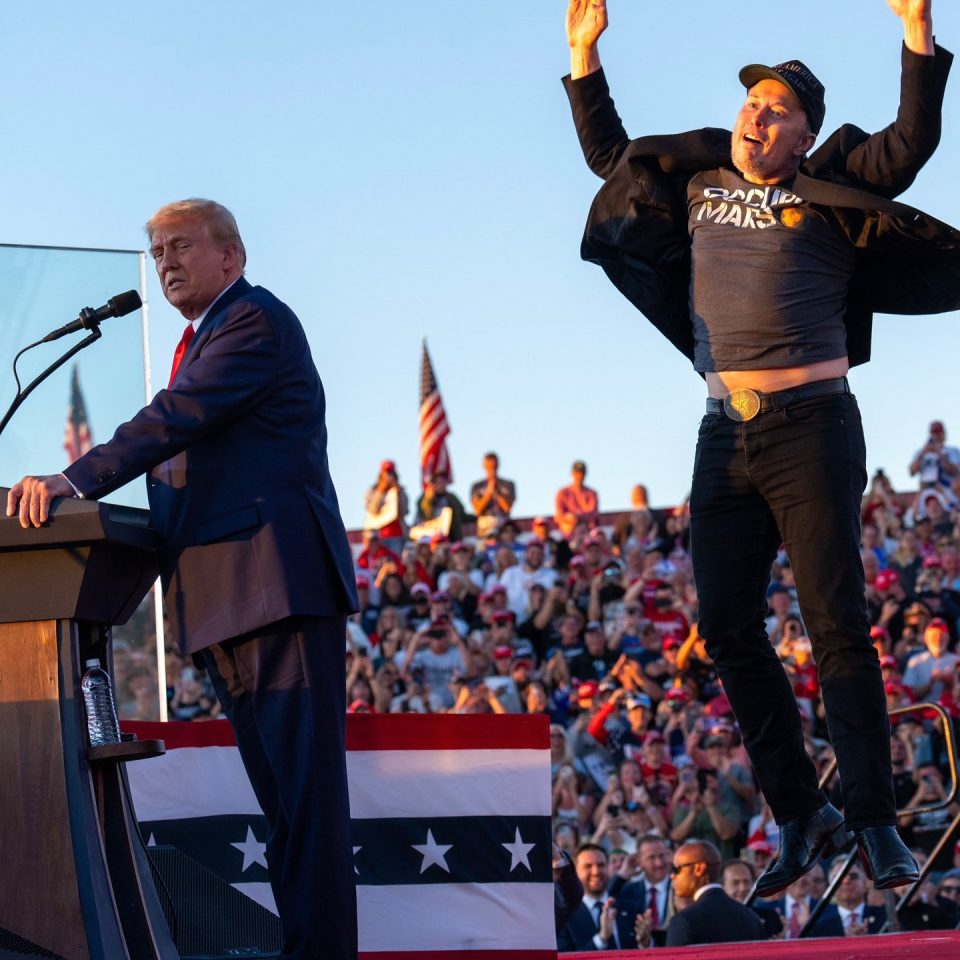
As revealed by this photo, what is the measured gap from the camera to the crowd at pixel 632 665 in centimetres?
880

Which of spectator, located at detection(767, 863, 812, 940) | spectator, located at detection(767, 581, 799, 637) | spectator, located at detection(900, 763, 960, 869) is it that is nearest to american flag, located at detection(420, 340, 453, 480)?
spectator, located at detection(767, 581, 799, 637)

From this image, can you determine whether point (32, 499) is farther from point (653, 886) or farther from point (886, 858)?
point (653, 886)

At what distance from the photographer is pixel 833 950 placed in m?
4.64

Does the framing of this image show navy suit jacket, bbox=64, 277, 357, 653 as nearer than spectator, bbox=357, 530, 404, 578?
Yes

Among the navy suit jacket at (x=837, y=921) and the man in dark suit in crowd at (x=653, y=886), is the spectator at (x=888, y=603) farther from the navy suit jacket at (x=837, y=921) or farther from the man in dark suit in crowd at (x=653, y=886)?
the man in dark suit in crowd at (x=653, y=886)

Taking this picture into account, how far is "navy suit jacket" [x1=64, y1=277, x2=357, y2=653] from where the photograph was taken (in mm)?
3748

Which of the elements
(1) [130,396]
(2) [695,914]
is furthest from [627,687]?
(1) [130,396]

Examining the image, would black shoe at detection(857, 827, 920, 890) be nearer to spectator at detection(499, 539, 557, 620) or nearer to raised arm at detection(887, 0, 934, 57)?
raised arm at detection(887, 0, 934, 57)

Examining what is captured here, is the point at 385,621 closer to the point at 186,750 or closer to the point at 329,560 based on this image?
the point at 186,750

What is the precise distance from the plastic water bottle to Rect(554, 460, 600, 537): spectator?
1219cm

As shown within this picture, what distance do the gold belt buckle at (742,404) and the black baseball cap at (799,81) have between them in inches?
27.0

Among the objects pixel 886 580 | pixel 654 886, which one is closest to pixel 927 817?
pixel 654 886

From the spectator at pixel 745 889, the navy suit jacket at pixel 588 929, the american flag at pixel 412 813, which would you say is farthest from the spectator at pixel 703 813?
the american flag at pixel 412 813

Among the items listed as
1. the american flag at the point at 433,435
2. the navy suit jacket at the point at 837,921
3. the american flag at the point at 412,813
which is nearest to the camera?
the american flag at the point at 412,813
